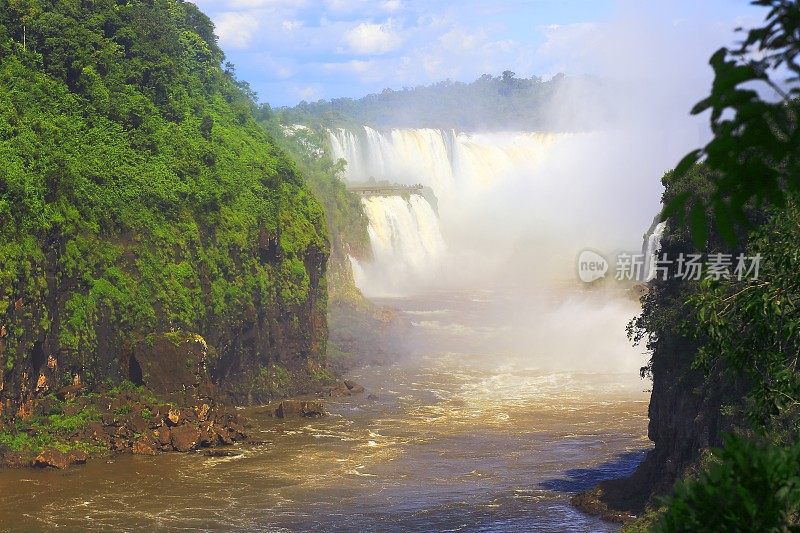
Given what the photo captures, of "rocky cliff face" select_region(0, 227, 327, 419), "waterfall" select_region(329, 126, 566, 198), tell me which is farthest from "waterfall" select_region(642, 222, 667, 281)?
"waterfall" select_region(329, 126, 566, 198)

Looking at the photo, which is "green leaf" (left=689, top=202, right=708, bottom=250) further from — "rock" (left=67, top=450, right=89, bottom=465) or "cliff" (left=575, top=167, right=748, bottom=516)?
"rock" (left=67, top=450, right=89, bottom=465)

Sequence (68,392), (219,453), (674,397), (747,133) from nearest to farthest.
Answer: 1. (747,133)
2. (674,397)
3. (219,453)
4. (68,392)

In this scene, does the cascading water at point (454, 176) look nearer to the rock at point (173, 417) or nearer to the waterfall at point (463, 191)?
the waterfall at point (463, 191)

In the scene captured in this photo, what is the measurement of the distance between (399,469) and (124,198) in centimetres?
1599

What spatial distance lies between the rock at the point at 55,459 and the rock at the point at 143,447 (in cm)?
191

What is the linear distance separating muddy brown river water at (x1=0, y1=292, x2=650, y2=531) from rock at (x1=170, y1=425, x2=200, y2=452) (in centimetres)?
66

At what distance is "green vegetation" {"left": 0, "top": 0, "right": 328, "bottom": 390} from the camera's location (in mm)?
37500

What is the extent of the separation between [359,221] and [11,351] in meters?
37.3

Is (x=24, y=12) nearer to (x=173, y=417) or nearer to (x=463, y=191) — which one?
(x=173, y=417)

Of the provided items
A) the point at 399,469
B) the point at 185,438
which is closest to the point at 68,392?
the point at 185,438

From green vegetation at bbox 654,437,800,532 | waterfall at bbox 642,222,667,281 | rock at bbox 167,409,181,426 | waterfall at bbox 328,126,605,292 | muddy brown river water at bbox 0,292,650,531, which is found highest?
waterfall at bbox 328,126,605,292

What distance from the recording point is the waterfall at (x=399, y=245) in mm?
72438

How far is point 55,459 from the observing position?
1335 inches

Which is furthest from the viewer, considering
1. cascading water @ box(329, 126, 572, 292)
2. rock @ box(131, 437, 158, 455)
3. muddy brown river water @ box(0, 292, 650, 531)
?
cascading water @ box(329, 126, 572, 292)
